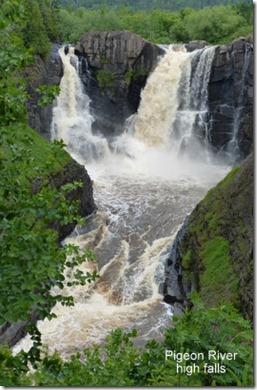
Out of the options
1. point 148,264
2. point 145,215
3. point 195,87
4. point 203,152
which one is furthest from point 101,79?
point 148,264

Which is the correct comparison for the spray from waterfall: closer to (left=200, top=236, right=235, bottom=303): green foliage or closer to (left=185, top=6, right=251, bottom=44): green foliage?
(left=185, top=6, right=251, bottom=44): green foliage

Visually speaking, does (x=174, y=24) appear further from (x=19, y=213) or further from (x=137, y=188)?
(x=19, y=213)

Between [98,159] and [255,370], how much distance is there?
22.3 meters

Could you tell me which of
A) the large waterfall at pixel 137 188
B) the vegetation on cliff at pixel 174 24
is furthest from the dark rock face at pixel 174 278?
the vegetation on cliff at pixel 174 24

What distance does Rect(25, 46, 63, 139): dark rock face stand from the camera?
76.9 feet

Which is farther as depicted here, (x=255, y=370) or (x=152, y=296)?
(x=152, y=296)

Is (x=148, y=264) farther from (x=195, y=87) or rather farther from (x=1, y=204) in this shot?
(x=195, y=87)

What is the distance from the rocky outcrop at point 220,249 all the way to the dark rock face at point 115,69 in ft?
52.2

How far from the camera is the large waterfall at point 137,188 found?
1239 cm

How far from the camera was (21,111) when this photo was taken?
374cm

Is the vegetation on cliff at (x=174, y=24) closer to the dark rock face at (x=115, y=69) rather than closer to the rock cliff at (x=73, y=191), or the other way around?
the dark rock face at (x=115, y=69)

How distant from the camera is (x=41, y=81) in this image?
25.7 m

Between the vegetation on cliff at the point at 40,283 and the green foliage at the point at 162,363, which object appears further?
the green foliage at the point at 162,363

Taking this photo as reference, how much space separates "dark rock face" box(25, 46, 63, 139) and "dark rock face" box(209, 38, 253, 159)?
935cm
